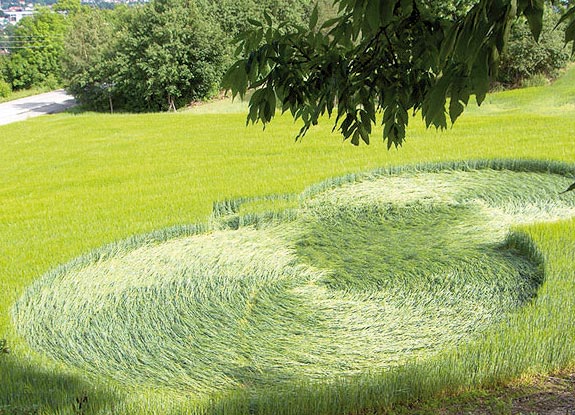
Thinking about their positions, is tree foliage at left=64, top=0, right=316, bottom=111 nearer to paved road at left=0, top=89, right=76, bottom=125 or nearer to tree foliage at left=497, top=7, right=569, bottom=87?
paved road at left=0, top=89, right=76, bottom=125

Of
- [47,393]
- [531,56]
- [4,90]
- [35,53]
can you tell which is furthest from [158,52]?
[47,393]

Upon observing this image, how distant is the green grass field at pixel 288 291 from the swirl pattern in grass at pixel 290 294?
0.05 feet

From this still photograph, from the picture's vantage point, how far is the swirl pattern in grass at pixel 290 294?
3.57 m

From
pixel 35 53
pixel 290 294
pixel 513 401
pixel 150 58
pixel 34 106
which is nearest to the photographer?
Answer: pixel 513 401

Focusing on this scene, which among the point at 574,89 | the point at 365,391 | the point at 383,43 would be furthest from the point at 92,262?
the point at 574,89

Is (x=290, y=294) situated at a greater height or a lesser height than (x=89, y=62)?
lesser

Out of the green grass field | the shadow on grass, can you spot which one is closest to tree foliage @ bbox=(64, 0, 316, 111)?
the green grass field

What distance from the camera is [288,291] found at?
14.6 ft

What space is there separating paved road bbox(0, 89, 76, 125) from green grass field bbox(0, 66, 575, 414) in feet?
57.2

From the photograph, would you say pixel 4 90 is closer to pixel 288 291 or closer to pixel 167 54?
pixel 167 54

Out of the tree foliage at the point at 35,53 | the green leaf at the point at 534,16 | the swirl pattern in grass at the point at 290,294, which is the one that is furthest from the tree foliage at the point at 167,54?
the green leaf at the point at 534,16

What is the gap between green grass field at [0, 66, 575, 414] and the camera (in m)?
3.12

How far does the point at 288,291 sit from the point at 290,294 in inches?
2.3

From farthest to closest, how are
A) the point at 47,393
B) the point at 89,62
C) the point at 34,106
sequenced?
the point at 34,106, the point at 89,62, the point at 47,393
